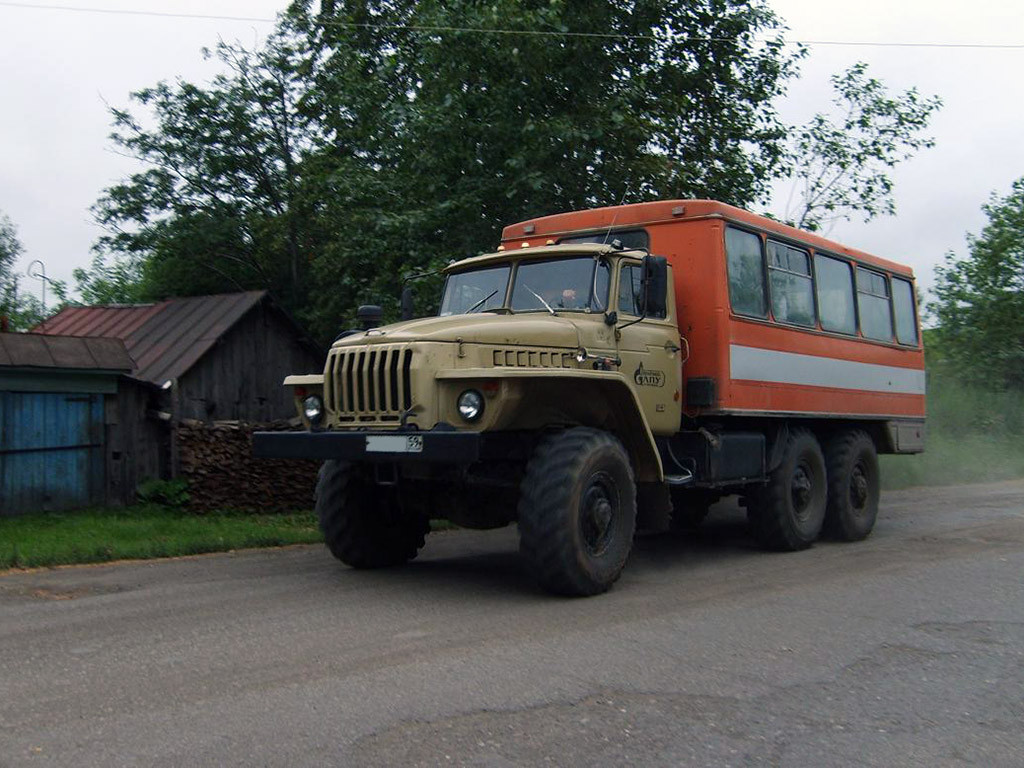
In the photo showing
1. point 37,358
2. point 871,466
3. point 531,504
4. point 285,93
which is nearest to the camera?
point 531,504

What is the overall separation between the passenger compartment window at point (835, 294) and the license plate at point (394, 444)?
19.9 feet

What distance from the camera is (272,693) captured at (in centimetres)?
535

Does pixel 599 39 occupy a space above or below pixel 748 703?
above

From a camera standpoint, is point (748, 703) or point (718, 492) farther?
point (718, 492)

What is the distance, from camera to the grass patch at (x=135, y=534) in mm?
10320

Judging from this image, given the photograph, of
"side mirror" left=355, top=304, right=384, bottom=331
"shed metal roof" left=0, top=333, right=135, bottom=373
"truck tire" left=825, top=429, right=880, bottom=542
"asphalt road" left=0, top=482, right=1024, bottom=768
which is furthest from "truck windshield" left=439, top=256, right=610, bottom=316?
"shed metal roof" left=0, top=333, right=135, bottom=373

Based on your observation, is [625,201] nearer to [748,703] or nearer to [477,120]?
[477,120]

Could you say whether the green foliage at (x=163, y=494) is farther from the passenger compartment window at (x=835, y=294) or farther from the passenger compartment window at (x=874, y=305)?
the passenger compartment window at (x=874, y=305)

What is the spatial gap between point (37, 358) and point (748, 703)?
11655mm

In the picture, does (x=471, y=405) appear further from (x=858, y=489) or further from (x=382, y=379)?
(x=858, y=489)

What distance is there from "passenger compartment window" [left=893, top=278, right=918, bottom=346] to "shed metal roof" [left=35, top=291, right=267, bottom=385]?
33.0 feet

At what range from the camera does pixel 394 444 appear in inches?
307

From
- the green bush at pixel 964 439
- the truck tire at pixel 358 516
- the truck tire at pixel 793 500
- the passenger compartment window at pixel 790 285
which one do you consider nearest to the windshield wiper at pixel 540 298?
the truck tire at pixel 358 516

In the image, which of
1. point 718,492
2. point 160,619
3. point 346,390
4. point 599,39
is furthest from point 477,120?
point 160,619
